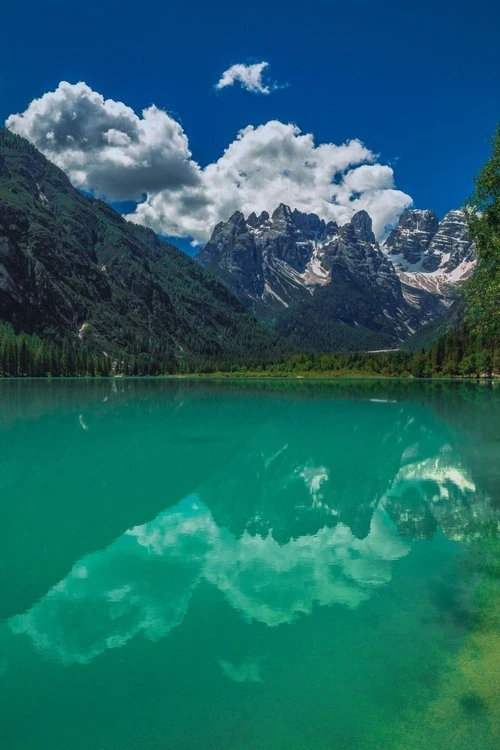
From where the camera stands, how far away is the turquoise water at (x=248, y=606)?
969 cm

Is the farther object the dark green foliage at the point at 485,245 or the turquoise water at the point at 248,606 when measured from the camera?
the dark green foliage at the point at 485,245

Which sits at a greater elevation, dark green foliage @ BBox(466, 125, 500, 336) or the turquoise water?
dark green foliage @ BBox(466, 125, 500, 336)

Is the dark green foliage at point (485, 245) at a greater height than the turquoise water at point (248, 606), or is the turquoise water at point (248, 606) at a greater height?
the dark green foliage at point (485, 245)

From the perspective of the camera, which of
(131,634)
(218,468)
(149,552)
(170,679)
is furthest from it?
(218,468)

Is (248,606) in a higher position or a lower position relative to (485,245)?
lower

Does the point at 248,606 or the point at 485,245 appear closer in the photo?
the point at 248,606

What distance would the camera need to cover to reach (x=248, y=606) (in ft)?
48.4

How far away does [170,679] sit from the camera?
36.3ft

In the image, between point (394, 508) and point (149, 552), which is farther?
point (394, 508)

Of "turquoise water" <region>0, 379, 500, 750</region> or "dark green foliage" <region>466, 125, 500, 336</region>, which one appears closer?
"turquoise water" <region>0, 379, 500, 750</region>

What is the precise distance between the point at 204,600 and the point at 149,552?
5.01 metres

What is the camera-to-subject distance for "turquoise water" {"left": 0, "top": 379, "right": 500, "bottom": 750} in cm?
969

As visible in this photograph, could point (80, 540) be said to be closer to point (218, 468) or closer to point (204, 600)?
point (204, 600)

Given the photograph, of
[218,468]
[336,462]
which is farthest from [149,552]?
[336,462]
